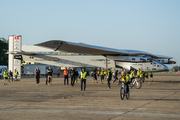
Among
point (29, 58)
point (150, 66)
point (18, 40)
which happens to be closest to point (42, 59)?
point (29, 58)

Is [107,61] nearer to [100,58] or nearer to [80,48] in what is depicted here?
[100,58]

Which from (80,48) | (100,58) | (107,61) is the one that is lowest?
(107,61)

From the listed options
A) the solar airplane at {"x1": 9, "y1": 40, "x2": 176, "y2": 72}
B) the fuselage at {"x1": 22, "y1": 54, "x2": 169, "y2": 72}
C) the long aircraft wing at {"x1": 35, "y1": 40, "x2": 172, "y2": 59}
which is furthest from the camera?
the fuselage at {"x1": 22, "y1": 54, "x2": 169, "y2": 72}

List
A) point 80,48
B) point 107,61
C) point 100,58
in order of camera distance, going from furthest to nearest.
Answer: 1. point 100,58
2. point 107,61
3. point 80,48

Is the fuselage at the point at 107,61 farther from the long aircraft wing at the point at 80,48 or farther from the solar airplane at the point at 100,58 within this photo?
the long aircraft wing at the point at 80,48

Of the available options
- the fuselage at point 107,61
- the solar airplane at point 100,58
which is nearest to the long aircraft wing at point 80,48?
the solar airplane at point 100,58

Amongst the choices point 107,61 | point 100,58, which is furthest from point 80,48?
point 100,58

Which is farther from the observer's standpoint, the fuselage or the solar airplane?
the fuselage

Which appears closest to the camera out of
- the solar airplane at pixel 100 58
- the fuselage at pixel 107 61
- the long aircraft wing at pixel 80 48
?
the long aircraft wing at pixel 80 48

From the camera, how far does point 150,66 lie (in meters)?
30.1

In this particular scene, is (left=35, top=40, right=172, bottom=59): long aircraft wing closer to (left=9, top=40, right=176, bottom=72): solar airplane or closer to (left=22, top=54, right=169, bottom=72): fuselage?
(left=9, top=40, right=176, bottom=72): solar airplane

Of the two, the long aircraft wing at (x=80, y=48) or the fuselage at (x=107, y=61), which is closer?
the long aircraft wing at (x=80, y=48)

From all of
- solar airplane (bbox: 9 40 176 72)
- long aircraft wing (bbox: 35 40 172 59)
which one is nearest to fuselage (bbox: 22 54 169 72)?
solar airplane (bbox: 9 40 176 72)

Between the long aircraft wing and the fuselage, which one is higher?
the long aircraft wing
